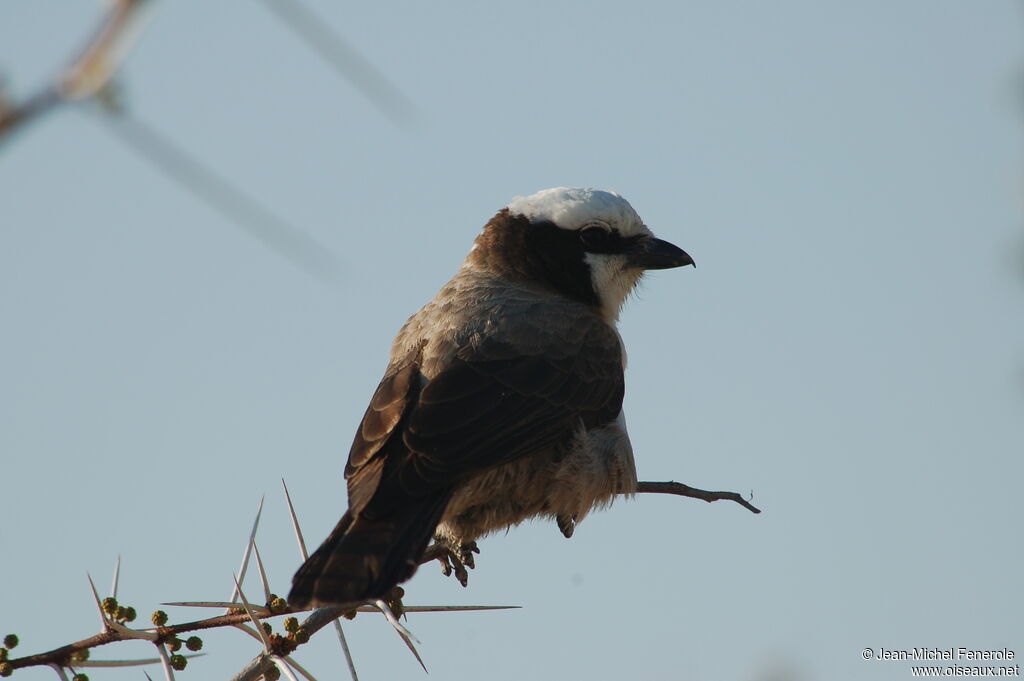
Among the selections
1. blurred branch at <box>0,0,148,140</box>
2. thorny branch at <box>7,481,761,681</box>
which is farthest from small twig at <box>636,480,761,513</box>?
blurred branch at <box>0,0,148,140</box>

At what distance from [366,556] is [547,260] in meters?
2.88

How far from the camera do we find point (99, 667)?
2732 mm

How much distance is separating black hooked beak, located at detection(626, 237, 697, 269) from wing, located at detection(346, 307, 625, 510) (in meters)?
0.69

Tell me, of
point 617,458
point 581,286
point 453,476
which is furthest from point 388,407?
point 581,286

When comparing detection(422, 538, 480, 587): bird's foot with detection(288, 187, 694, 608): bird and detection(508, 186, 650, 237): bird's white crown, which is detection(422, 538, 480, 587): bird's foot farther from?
detection(508, 186, 650, 237): bird's white crown

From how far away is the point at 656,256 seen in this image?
6.56 m

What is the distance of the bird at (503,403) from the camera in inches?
172

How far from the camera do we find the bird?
437cm

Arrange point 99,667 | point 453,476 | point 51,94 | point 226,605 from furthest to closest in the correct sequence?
point 453,476
point 226,605
point 99,667
point 51,94

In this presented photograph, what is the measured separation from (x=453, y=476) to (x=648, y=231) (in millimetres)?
2638

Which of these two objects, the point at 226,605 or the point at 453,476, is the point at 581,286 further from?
the point at 226,605

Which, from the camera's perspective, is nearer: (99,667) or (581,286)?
(99,667)

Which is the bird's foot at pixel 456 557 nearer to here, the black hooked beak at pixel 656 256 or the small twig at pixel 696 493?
the small twig at pixel 696 493

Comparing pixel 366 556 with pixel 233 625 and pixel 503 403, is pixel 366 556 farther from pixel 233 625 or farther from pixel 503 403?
pixel 503 403
